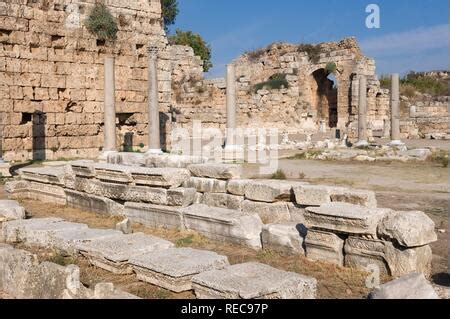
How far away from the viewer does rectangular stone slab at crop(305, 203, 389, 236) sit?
15.6 ft

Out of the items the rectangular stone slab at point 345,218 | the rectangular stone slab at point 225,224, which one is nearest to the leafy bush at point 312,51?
the rectangular stone slab at point 225,224

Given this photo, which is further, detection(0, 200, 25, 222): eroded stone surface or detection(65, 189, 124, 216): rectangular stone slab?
detection(65, 189, 124, 216): rectangular stone slab

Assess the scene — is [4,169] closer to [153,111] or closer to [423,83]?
[153,111]

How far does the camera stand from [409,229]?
453 cm

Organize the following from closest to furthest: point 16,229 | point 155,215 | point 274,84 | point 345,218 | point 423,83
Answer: point 345,218
point 16,229
point 155,215
point 274,84
point 423,83

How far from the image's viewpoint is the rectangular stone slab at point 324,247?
16.6 feet

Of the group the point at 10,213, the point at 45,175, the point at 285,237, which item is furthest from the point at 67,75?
the point at 285,237

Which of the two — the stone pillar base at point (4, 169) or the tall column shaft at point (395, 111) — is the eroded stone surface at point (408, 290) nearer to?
the stone pillar base at point (4, 169)

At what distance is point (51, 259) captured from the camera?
538cm

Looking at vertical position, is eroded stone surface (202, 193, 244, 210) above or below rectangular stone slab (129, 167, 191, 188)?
below

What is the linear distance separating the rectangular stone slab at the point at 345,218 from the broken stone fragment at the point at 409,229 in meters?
0.15

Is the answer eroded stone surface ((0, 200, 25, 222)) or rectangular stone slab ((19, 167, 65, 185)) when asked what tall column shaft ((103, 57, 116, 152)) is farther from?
eroded stone surface ((0, 200, 25, 222))

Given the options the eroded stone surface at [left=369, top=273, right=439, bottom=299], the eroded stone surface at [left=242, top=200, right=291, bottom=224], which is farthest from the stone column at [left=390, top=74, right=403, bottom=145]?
the eroded stone surface at [left=369, top=273, right=439, bottom=299]

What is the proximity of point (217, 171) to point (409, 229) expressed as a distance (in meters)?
3.53
